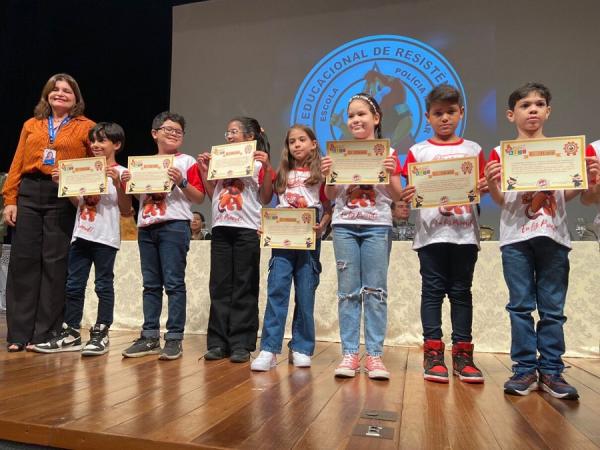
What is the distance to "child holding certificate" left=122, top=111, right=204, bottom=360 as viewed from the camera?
8.01 ft

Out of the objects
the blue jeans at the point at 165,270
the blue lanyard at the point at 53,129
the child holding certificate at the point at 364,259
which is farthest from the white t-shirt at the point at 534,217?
the blue lanyard at the point at 53,129

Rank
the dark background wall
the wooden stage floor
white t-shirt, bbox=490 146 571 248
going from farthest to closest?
the dark background wall, white t-shirt, bbox=490 146 571 248, the wooden stage floor

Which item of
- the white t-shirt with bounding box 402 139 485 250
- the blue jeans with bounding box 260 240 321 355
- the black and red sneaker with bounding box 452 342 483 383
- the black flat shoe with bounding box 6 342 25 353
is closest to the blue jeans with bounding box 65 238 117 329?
the black flat shoe with bounding box 6 342 25 353

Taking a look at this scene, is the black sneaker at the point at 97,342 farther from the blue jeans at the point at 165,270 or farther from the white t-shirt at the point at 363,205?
the white t-shirt at the point at 363,205

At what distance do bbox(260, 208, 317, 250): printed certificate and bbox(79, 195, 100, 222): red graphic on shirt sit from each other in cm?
96

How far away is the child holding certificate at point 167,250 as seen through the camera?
244 centimetres

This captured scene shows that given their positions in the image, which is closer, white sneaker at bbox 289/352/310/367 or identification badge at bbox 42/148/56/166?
white sneaker at bbox 289/352/310/367

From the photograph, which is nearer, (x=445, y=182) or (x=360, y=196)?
(x=445, y=182)

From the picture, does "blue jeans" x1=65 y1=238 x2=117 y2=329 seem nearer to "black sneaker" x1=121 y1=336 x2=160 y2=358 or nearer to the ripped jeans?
"black sneaker" x1=121 y1=336 x2=160 y2=358

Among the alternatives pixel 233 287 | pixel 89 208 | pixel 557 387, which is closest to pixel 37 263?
pixel 89 208

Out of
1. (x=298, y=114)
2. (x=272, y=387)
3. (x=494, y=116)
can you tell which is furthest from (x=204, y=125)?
(x=272, y=387)

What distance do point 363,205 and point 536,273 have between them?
73 centimetres

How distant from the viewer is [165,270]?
2.46m

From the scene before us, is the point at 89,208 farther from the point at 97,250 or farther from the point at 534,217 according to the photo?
the point at 534,217
